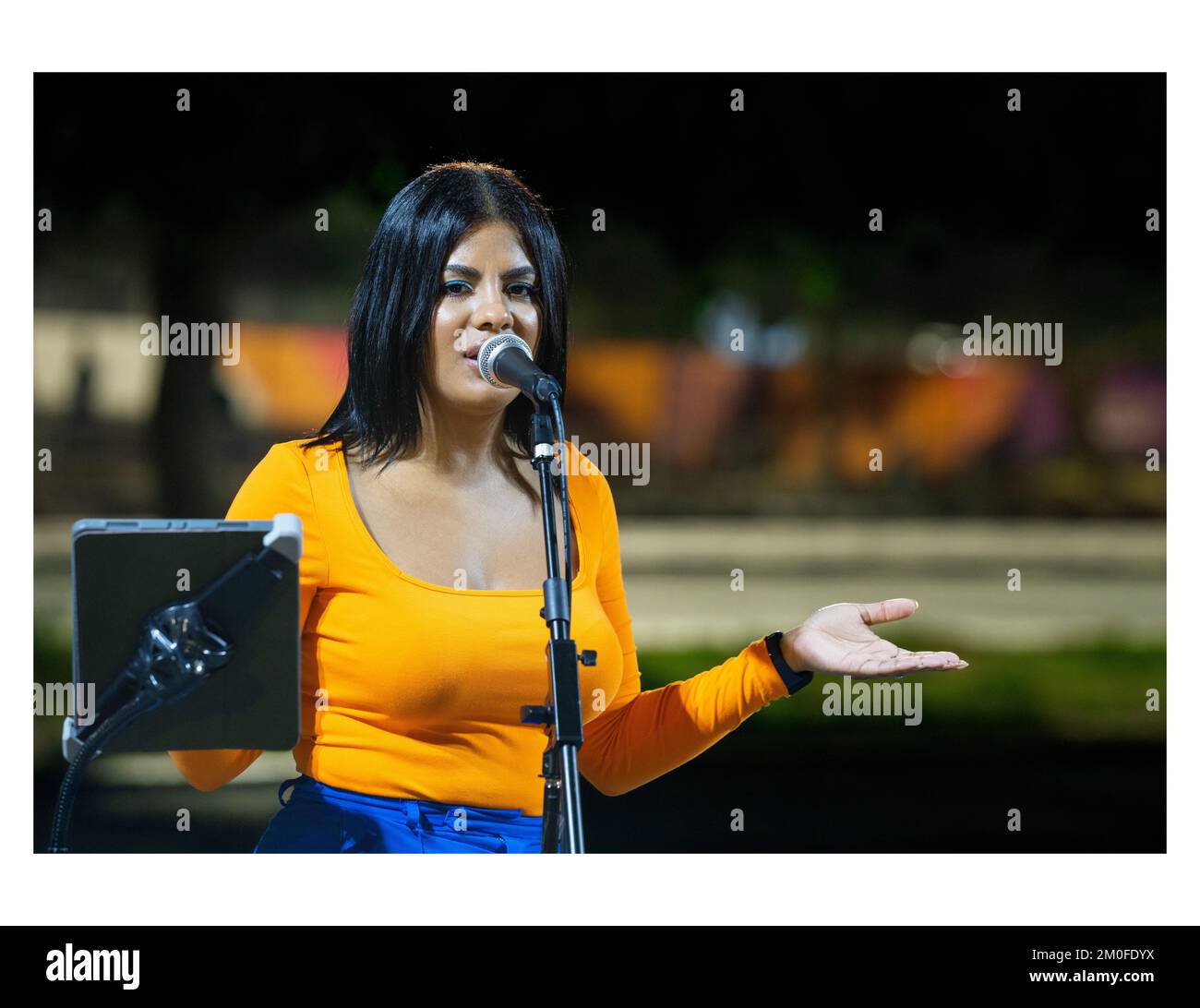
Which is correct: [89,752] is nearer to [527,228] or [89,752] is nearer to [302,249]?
[527,228]

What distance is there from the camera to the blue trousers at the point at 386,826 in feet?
8.59

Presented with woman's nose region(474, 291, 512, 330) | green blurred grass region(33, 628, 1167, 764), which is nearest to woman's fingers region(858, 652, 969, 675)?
woman's nose region(474, 291, 512, 330)

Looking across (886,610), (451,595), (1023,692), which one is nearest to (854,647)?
(886,610)

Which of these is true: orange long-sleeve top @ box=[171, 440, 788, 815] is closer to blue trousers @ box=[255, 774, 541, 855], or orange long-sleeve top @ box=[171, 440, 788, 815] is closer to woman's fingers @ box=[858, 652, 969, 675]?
blue trousers @ box=[255, 774, 541, 855]

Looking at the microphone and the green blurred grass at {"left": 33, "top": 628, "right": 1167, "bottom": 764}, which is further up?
the microphone

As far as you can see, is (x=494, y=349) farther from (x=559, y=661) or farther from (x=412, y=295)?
(x=559, y=661)

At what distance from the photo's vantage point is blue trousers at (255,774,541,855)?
8.59ft

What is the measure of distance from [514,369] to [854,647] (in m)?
0.91

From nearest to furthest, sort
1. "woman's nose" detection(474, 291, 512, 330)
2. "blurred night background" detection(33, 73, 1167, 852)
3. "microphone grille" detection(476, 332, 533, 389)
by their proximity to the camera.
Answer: "microphone grille" detection(476, 332, 533, 389), "woman's nose" detection(474, 291, 512, 330), "blurred night background" detection(33, 73, 1167, 852)

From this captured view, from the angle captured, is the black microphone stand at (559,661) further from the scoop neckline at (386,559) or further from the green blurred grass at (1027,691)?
the green blurred grass at (1027,691)

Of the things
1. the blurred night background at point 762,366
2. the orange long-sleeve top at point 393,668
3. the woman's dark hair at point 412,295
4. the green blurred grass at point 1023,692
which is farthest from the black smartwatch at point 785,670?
the green blurred grass at point 1023,692

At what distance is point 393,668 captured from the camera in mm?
2580

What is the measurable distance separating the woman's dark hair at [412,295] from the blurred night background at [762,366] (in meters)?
0.62
